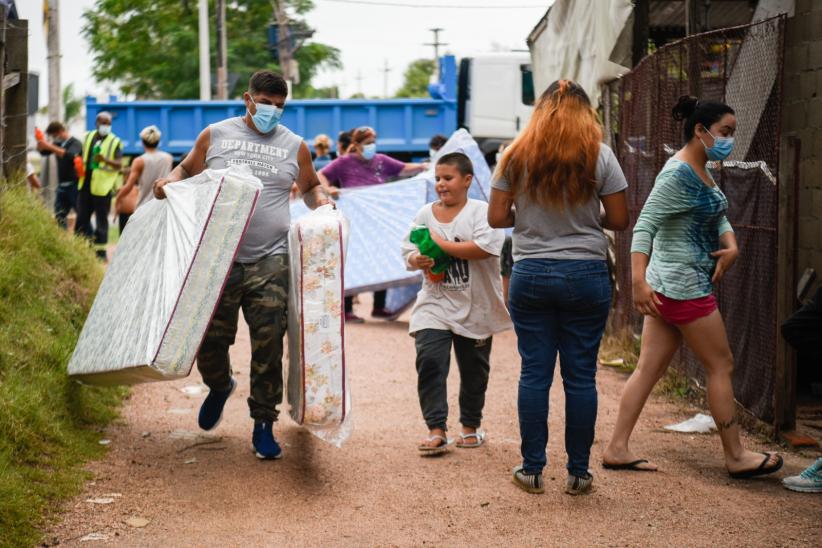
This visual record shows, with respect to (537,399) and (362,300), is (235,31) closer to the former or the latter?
(362,300)

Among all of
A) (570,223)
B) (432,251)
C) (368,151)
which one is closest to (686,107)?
(570,223)

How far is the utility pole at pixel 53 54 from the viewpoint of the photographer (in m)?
28.4

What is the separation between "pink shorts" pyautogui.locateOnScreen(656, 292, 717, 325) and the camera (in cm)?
523

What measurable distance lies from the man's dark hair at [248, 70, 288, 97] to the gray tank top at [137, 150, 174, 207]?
6.66 meters

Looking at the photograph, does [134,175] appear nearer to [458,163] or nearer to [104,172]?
[104,172]

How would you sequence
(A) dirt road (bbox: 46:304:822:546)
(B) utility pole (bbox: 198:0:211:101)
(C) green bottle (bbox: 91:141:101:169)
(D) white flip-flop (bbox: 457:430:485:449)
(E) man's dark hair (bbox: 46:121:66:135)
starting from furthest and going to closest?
(B) utility pole (bbox: 198:0:211:101) → (E) man's dark hair (bbox: 46:121:66:135) → (C) green bottle (bbox: 91:141:101:169) → (D) white flip-flop (bbox: 457:430:485:449) → (A) dirt road (bbox: 46:304:822:546)

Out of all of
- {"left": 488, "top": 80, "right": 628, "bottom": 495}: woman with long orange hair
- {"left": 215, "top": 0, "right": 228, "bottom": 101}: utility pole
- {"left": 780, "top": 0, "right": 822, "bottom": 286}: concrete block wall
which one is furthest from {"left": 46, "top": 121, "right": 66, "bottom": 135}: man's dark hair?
{"left": 215, "top": 0, "right": 228, "bottom": 101}: utility pole

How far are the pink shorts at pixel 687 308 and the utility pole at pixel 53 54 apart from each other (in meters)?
24.9

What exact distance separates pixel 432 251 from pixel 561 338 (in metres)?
1.09

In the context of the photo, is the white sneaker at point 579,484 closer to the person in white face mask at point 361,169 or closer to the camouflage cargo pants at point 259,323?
the camouflage cargo pants at point 259,323

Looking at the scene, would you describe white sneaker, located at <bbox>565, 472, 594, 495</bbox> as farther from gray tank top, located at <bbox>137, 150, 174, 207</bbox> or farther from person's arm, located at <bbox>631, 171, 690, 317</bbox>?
gray tank top, located at <bbox>137, 150, 174, 207</bbox>

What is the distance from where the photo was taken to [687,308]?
5.24m

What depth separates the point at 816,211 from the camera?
710cm

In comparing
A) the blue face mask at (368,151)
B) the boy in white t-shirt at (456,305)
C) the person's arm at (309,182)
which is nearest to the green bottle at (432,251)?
the boy in white t-shirt at (456,305)
